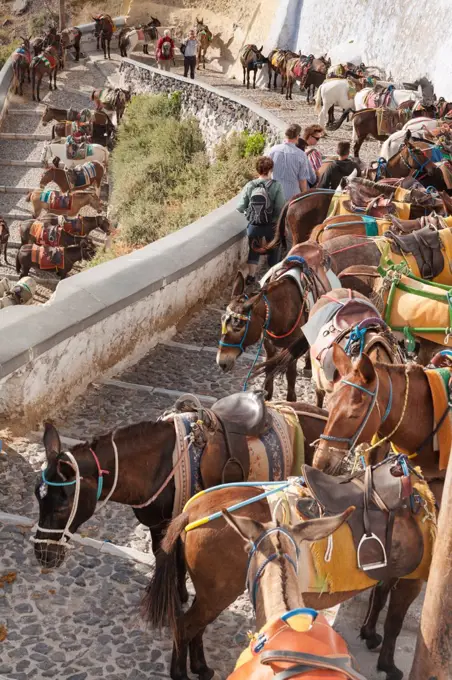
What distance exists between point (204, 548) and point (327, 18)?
28976mm

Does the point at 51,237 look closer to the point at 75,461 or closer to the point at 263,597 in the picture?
the point at 75,461

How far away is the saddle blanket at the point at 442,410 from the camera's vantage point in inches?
208

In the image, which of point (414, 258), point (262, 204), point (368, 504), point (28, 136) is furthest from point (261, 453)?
point (28, 136)

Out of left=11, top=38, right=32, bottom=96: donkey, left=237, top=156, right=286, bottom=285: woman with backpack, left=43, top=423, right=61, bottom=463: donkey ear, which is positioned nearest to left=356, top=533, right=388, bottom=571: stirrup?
left=43, top=423, right=61, bottom=463: donkey ear

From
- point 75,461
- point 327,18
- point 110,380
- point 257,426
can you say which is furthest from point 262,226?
point 327,18

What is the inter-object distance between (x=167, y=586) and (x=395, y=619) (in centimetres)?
122

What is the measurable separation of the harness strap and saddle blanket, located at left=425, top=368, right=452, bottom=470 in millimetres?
2537

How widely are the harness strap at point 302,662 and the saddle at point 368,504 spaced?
1307mm

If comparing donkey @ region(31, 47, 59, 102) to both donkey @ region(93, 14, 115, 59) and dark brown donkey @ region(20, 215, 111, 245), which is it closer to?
donkey @ region(93, 14, 115, 59)

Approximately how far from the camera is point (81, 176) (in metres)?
21.2

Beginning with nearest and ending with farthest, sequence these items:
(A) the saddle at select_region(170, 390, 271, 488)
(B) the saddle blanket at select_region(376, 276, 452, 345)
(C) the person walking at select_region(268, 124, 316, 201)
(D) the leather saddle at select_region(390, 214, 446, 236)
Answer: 1. (A) the saddle at select_region(170, 390, 271, 488)
2. (B) the saddle blanket at select_region(376, 276, 452, 345)
3. (D) the leather saddle at select_region(390, 214, 446, 236)
4. (C) the person walking at select_region(268, 124, 316, 201)

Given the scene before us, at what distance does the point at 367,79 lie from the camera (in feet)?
71.4

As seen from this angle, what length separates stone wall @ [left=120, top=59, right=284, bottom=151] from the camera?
740 inches

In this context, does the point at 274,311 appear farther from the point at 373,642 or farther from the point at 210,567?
the point at 210,567
